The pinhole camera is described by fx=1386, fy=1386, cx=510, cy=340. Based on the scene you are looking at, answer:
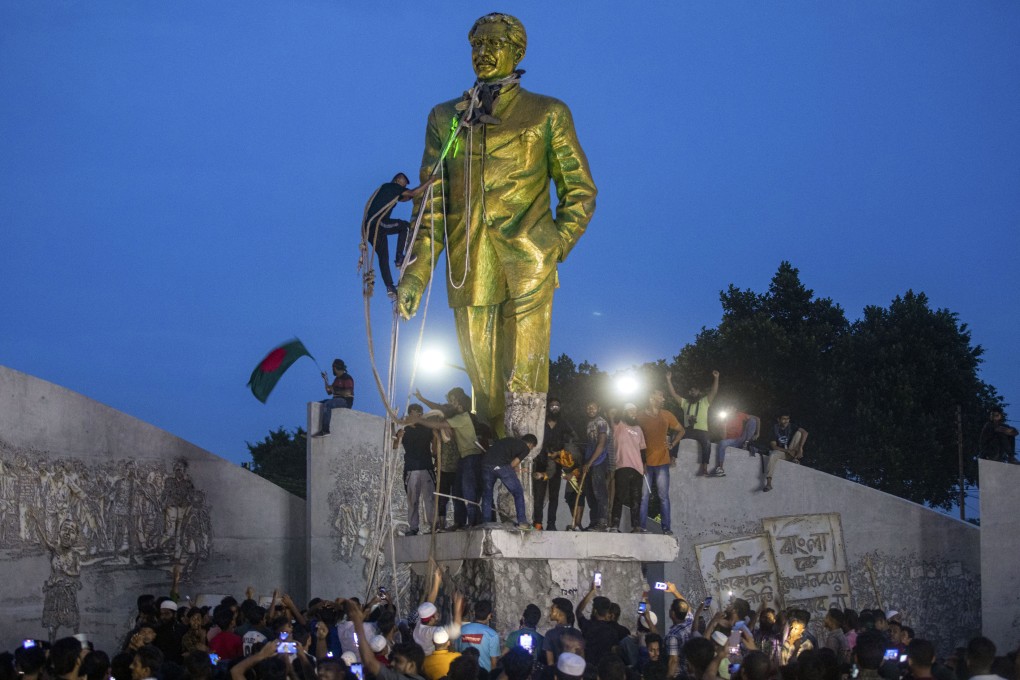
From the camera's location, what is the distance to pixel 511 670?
272 inches

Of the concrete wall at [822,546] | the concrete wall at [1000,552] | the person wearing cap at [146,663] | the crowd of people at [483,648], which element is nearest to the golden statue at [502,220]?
the crowd of people at [483,648]

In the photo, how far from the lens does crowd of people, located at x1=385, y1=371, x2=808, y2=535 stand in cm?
1042

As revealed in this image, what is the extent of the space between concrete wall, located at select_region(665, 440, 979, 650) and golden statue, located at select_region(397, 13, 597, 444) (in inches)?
289

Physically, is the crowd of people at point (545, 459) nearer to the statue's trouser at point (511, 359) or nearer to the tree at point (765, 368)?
the statue's trouser at point (511, 359)

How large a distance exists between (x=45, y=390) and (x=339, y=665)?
9816 mm

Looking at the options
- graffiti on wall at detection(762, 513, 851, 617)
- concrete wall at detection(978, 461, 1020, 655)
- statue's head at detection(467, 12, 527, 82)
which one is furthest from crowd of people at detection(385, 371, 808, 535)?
concrete wall at detection(978, 461, 1020, 655)

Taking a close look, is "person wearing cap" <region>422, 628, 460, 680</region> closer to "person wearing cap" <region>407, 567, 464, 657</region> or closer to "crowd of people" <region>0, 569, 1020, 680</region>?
"crowd of people" <region>0, 569, 1020, 680</region>

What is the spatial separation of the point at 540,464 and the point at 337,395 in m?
5.47

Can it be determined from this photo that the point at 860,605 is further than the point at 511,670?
Yes

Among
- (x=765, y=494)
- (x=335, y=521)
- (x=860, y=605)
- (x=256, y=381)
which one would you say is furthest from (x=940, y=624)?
(x=256, y=381)

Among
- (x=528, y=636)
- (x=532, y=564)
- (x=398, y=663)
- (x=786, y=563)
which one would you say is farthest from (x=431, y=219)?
(x=786, y=563)

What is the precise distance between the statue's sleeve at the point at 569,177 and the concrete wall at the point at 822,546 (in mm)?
7393

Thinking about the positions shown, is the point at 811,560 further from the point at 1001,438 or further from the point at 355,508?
the point at 355,508

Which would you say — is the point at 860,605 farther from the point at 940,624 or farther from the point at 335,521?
the point at 335,521
